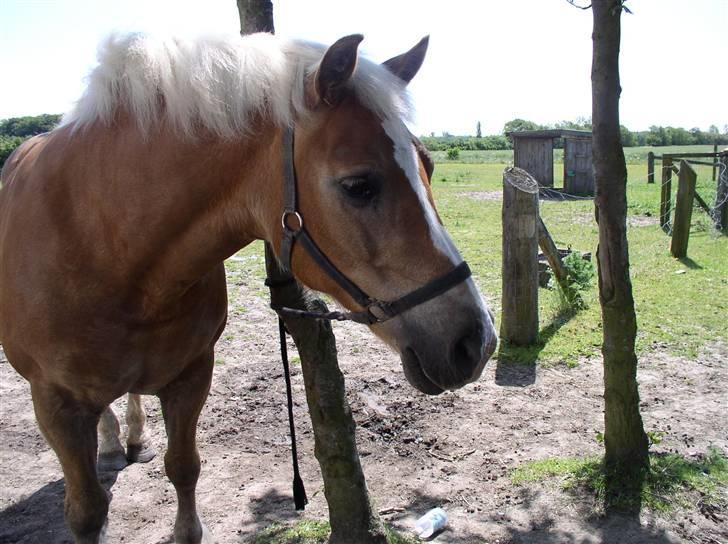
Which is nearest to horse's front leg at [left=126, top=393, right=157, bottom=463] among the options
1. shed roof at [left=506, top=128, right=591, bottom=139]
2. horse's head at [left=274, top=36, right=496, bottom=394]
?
horse's head at [left=274, top=36, right=496, bottom=394]

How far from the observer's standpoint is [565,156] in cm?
2134

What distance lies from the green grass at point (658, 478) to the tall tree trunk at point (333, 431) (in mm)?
1131

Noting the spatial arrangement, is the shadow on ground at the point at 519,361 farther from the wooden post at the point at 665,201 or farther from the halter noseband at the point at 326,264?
the wooden post at the point at 665,201

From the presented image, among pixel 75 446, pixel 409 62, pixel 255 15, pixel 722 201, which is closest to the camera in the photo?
pixel 409 62

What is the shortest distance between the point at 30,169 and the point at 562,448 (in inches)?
138

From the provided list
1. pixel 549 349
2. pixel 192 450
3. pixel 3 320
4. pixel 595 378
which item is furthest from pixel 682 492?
pixel 3 320

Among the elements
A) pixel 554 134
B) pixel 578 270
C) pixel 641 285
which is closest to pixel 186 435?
pixel 578 270

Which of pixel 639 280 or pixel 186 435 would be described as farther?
pixel 639 280

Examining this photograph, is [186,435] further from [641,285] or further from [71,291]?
[641,285]

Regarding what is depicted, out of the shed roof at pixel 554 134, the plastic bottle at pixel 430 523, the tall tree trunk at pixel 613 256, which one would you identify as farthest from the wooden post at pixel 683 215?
the shed roof at pixel 554 134

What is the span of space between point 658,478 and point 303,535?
2028 millimetres

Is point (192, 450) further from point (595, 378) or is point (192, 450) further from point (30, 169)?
point (595, 378)

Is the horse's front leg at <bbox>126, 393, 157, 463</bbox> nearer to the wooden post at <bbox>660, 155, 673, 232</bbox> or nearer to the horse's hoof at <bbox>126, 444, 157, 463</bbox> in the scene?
the horse's hoof at <bbox>126, 444, 157, 463</bbox>

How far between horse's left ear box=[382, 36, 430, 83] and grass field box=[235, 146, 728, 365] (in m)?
3.77
